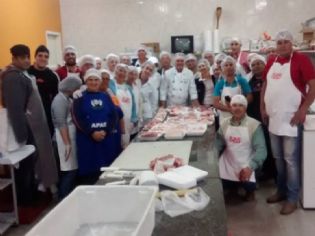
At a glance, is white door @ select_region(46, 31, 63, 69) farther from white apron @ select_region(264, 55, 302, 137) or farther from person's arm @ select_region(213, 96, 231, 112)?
white apron @ select_region(264, 55, 302, 137)

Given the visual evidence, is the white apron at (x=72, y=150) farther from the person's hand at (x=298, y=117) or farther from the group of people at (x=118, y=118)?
the person's hand at (x=298, y=117)

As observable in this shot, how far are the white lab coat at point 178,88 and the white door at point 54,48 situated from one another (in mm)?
2932

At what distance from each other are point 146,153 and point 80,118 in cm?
74

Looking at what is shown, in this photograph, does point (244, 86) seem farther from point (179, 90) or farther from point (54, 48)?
point (54, 48)

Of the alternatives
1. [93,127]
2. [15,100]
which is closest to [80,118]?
[93,127]

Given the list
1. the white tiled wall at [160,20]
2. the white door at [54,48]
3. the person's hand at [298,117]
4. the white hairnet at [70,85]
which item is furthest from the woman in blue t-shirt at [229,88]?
the white door at [54,48]

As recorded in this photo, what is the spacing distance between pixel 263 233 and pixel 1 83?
7.70ft

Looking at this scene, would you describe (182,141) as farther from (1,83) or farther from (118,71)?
(1,83)

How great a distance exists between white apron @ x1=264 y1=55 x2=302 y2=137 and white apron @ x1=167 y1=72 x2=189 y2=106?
4.42ft

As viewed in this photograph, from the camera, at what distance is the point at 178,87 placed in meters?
4.10

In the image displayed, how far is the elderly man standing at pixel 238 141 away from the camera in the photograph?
2939 mm

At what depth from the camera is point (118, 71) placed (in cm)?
350

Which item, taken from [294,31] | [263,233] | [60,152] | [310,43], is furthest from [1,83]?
[294,31]

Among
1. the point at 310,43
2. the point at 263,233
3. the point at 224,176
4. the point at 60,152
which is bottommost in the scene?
the point at 263,233
